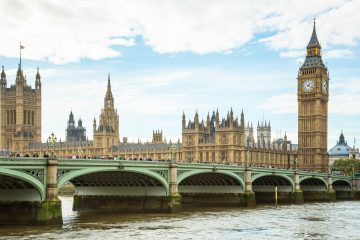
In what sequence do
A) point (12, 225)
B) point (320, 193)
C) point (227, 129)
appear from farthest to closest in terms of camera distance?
point (227, 129)
point (320, 193)
point (12, 225)

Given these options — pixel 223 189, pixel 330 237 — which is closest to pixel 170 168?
pixel 223 189

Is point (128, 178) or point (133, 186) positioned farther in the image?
point (133, 186)

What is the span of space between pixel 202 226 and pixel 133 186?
16011 mm

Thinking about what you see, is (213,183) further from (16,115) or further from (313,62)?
(16,115)

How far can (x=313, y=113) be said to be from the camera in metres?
151

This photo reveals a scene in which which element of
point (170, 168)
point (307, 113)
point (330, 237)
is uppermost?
point (307, 113)

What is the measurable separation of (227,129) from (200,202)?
55958 millimetres

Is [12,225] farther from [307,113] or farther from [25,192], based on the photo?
[307,113]

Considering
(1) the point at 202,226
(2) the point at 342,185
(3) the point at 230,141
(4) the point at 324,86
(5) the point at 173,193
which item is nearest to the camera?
(1) the point at 202,226

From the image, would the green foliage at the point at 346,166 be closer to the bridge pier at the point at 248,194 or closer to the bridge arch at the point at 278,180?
the bridge arch at the point at 278,180

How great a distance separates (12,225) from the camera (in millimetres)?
48688

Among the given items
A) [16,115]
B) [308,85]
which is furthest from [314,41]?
[16,115]

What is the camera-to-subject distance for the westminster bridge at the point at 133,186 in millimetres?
48406

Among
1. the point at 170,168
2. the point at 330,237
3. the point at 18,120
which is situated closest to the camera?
the point at 330,237
